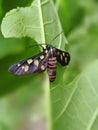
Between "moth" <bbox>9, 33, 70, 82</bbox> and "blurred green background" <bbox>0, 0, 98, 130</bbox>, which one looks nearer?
"moth" <bbox>9, 33, 70, 82</bbox>

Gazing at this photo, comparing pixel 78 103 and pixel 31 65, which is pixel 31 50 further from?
pixel 78 103

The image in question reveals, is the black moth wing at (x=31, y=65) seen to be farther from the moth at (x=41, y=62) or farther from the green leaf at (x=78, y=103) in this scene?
the green leaf at (x=78, y=103)

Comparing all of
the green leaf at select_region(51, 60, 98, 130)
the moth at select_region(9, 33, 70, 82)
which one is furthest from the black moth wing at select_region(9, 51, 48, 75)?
the green leaf at select_region(51, 60, 98, 130)

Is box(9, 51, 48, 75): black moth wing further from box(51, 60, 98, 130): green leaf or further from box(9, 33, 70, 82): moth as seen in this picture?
box(51, 60, 98, 130): green leaf

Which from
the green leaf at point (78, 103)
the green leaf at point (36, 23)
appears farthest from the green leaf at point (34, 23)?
the green leaf at point (78, 103)

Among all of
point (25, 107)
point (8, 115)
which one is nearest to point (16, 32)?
point (8, 115)

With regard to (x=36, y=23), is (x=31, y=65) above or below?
below

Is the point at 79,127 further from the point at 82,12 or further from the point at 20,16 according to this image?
the point at 82,12

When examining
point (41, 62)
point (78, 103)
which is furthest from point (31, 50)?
point (78, 103)
